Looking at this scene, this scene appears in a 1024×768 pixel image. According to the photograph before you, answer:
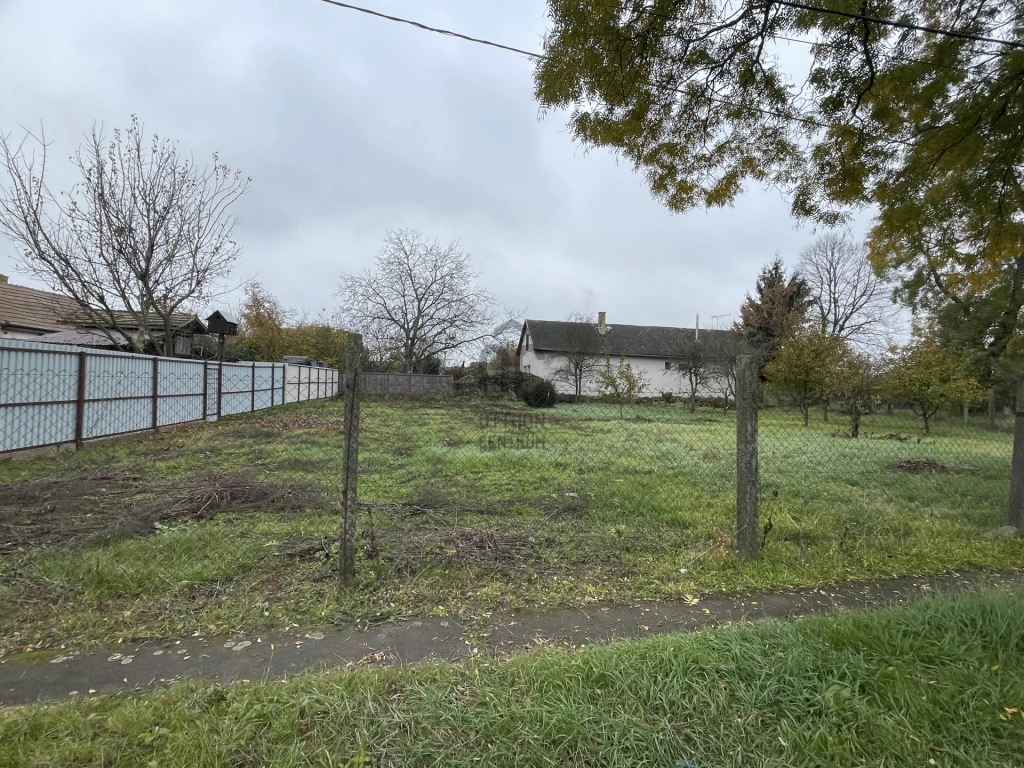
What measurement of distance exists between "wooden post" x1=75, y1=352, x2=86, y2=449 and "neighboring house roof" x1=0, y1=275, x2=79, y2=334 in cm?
1113

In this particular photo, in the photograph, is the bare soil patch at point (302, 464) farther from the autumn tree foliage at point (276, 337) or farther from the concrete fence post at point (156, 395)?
the autumn tree foliage at point (276, 337)

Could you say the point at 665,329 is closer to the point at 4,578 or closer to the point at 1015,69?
the point at 1015,69

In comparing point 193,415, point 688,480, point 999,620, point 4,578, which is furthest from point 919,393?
point 193,415

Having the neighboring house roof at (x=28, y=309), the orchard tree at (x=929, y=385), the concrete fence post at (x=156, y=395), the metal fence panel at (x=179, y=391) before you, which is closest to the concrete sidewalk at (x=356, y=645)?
the concrete fence post at (x=156, y=395)

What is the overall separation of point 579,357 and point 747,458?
93.6 feet

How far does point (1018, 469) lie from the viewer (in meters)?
4.39

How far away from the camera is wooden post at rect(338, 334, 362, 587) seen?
9.96ft

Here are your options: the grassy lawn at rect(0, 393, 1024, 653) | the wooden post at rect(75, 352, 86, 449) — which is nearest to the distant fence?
the wooden post at rect(75, 352, 86, 449)

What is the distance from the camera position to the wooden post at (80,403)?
8.94 m

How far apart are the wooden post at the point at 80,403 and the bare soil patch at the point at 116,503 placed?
3158mm

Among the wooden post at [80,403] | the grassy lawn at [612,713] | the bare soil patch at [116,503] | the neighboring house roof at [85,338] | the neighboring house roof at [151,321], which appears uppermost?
the neighboring house roof at [151,321]

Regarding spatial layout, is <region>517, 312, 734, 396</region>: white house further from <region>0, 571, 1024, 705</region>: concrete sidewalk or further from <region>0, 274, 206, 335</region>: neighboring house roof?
<region>0, 571, 1024, 705</region>: concrete sidewalk

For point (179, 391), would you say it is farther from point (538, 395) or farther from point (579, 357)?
point (579, 357)

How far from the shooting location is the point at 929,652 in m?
2.16
